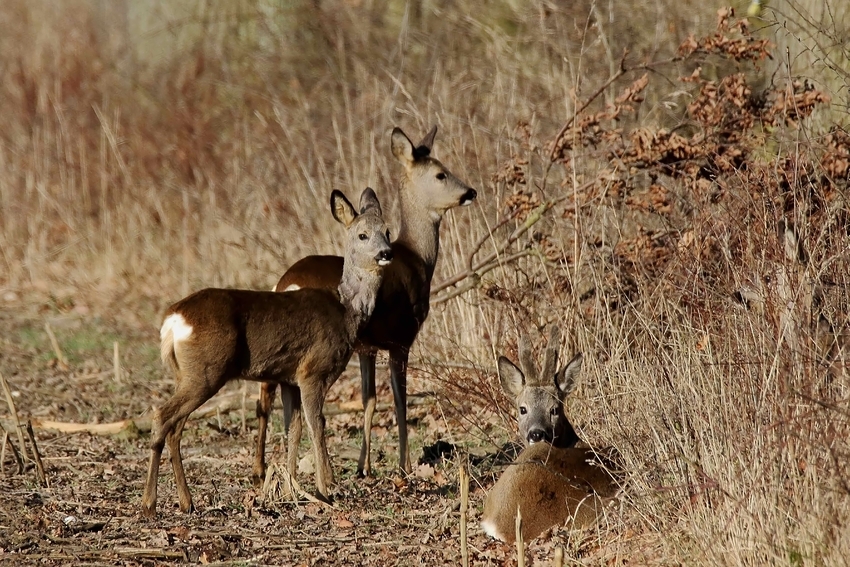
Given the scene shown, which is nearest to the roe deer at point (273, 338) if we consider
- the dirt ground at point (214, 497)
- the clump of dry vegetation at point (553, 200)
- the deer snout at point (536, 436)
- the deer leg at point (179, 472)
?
the deer leg at point (179, 472)

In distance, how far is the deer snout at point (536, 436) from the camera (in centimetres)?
567

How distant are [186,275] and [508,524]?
26.2 ft

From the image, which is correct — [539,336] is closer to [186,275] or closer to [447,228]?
[447,228]

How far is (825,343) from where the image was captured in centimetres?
500

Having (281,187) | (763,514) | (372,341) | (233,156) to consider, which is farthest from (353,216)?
(233,156)

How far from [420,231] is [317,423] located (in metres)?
1.95

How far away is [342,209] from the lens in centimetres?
650

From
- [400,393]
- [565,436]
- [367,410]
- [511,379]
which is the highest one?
[511,379]

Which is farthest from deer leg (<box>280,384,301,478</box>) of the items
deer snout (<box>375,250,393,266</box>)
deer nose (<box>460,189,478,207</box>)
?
deer nose (<box>460,189,478,207</box>)

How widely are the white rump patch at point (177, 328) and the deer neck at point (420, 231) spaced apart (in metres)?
2.11

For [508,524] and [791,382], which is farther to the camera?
[508,524]

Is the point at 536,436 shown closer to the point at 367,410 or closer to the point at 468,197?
the point at 367,410

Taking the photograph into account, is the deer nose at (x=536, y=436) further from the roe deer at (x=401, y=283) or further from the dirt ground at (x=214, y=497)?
the roe deer at (x=401, y=283)

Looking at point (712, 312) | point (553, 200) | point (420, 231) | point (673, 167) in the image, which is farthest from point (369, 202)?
point (712, 312)
